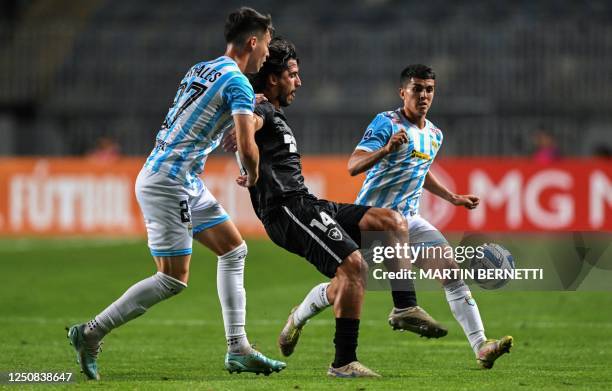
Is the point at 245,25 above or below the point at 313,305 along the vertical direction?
above

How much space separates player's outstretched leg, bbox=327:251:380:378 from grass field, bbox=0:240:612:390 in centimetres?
17

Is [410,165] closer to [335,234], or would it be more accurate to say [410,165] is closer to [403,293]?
[403,293]

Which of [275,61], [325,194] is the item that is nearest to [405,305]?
[275,61]

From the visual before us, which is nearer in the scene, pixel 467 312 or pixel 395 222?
pixel 395 222

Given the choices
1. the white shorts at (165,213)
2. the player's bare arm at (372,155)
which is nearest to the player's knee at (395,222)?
the player's bare arm at (372,155)

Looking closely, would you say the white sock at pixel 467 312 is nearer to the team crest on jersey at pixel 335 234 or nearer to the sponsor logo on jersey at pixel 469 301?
the sponsor logo on jersey at pixel 469 301

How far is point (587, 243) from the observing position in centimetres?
1383

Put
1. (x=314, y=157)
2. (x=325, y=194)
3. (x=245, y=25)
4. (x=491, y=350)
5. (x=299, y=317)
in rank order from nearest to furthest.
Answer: (x=245, y=25)
(x=491, y=350)
(x=299, y=317)
(x=325, y=194)
(x=314, y=157)

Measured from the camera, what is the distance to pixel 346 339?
7.22 m

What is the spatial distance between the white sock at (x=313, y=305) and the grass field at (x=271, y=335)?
32 centimetres

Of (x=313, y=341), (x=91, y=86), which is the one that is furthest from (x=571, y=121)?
(x=313, y=341)

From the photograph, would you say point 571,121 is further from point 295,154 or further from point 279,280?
point 295,154

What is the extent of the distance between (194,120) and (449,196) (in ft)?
7.30

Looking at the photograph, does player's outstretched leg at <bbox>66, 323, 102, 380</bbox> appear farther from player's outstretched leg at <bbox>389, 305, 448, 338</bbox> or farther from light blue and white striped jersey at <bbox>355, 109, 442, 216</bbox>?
light blue and white striped jersey at <bbox>355, 109, 442, 216</bbox>
